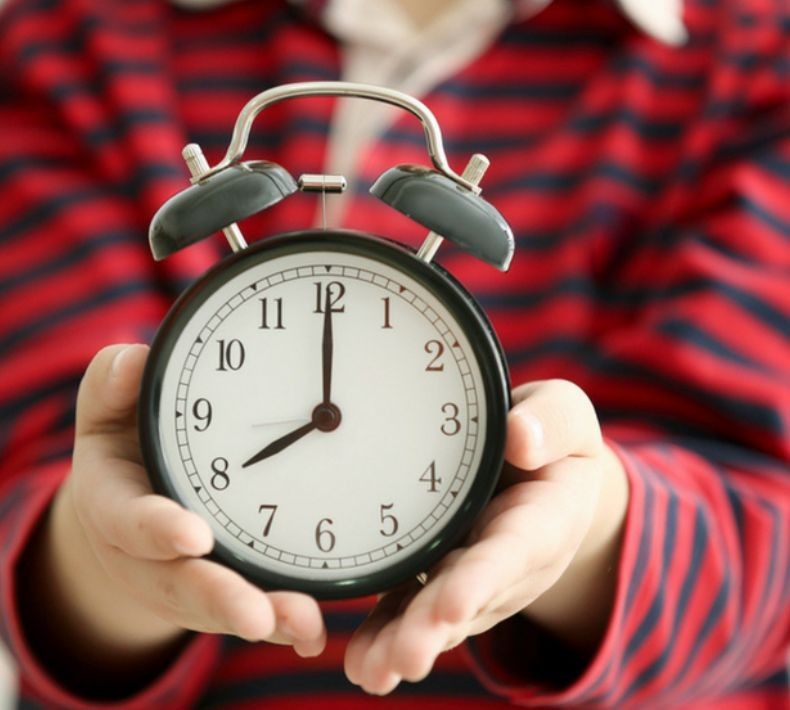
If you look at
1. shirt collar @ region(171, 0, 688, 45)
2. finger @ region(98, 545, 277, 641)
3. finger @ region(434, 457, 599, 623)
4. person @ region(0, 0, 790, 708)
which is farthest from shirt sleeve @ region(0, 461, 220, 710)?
shirt collar @ region(171, 0, 688, 45)

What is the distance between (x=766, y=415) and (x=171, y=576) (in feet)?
1.80

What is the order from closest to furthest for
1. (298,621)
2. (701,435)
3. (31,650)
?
1. (298,621)
2. (31,650)
3. (701,435)

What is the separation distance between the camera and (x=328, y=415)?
58 centimetres

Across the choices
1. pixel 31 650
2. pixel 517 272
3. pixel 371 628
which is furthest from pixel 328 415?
pixel 517 272

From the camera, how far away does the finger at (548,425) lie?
54 centimetres

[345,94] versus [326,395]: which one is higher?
[345,94]

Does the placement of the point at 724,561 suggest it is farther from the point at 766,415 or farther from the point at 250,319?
the point at 250,319

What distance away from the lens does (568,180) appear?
39.9 inches

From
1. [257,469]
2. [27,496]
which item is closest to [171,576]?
[257,469]

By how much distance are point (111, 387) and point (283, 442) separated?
9 cm

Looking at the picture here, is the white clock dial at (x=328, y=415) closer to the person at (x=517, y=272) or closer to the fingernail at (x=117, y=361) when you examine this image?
the fingernail at (x=117, y=361)

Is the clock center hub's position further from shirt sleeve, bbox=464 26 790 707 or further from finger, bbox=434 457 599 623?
shirt sleeve, bbox=464 26 790 707

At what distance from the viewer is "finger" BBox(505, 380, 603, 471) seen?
54cm

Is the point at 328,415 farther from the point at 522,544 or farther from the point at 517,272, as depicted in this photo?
the point at 517,272
